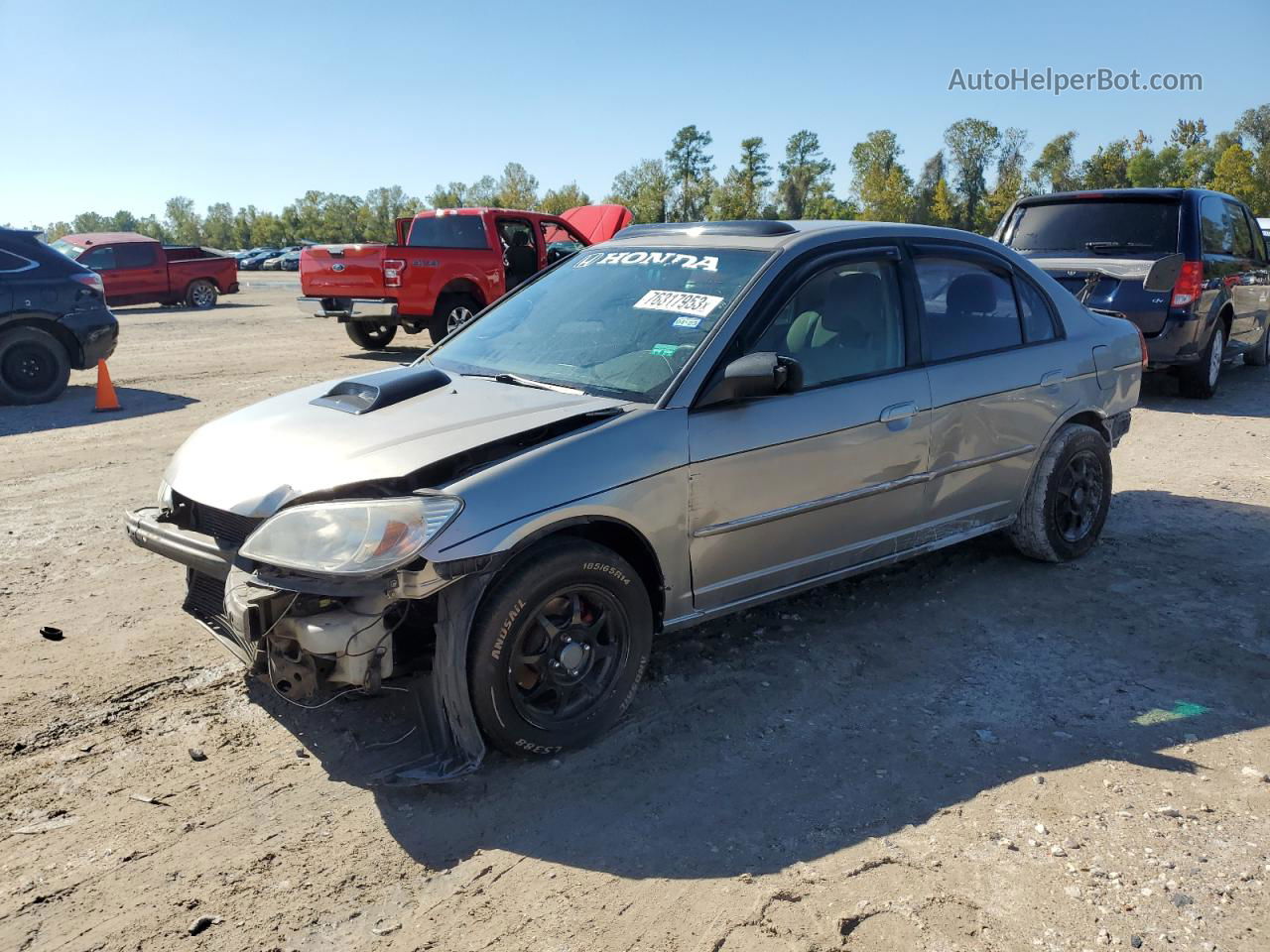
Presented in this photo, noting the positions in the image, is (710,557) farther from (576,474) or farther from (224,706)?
(224,706)

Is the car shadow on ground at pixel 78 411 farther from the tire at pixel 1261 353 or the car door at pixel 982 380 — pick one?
the tire at pixel 1261 353

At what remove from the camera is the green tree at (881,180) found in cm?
7075

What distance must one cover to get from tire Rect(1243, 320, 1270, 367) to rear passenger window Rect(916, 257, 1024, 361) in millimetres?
8658

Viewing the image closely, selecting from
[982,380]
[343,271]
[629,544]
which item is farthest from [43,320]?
[982,380]

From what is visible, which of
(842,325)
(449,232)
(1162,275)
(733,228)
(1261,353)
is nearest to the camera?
(842,325)

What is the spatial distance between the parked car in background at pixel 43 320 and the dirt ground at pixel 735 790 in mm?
6082

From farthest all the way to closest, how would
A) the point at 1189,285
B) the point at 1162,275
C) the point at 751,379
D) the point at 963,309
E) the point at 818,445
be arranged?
the point at 1189,285 < the point at 1162,275 < the point at 963,309 < the point at 818,445 < the point at 751,379

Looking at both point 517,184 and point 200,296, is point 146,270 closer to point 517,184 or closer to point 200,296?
point 200,296

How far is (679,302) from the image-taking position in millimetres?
4043

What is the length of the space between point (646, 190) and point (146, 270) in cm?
6012

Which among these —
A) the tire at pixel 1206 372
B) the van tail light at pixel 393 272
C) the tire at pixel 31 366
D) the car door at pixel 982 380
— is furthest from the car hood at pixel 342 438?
the van tail light at pixel 393 272

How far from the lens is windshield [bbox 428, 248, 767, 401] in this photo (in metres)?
3.85

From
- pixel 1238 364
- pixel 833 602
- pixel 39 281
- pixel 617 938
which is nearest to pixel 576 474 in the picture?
pixel 617 938

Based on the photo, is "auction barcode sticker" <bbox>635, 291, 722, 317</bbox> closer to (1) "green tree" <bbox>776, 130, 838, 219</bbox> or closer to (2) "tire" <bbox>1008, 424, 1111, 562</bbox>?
(2) "tire" <bbox>1008, 424, 1111, 562</bbox>
